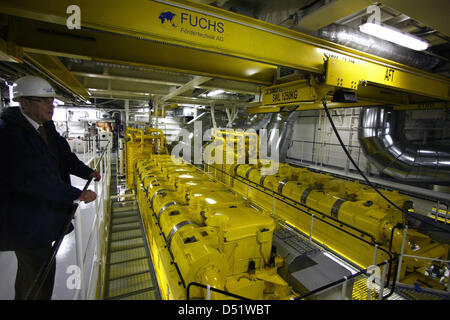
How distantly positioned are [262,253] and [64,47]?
346 cm

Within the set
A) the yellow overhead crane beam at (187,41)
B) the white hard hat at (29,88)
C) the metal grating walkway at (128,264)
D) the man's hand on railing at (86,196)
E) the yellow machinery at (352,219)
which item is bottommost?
the metal grating walkway at (128,264)

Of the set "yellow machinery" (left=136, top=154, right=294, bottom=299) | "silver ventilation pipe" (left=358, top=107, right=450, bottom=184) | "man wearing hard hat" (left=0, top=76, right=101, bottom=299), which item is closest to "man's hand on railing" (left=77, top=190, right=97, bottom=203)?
"man wearing hard hat" (left=0, top=76, right=101, bottom=299)

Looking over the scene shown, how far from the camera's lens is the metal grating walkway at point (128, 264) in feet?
10.5

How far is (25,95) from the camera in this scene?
1.59m

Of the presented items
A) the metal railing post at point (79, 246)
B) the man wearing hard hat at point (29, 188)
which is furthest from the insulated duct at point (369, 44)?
the metal railing post at point (79, 246)

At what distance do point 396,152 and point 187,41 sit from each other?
21.4 ft

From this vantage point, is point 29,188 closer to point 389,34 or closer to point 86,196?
point 86,196

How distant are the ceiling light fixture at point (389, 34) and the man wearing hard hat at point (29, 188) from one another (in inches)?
127

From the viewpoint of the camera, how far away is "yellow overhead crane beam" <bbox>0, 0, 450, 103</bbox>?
184cm

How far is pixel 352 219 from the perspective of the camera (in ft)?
14.0

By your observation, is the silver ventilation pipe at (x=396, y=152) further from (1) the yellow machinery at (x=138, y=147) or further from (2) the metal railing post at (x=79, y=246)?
(2) the metal railing post at (x=79, y=246)

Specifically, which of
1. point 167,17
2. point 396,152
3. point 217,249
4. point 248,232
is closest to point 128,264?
point 217,249

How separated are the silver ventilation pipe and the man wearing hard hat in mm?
7004
